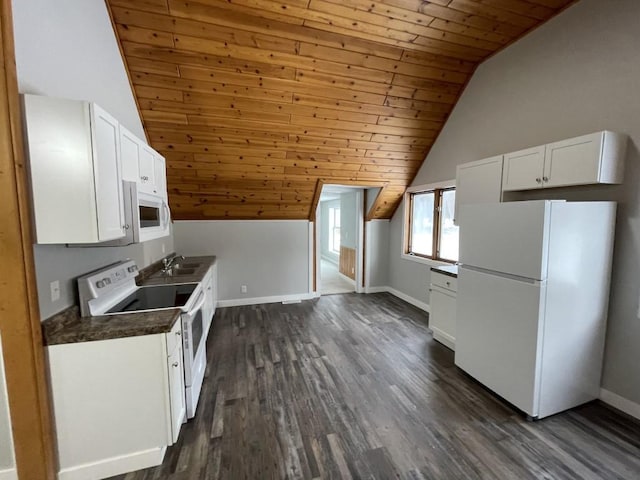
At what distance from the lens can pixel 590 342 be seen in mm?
2178

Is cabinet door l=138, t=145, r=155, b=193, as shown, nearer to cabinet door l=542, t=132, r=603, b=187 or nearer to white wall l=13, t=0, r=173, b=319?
white wall l=13, t=0, r=173, b=319

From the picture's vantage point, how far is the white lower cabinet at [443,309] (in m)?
3.08

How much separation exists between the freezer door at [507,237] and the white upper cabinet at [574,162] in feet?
1.70

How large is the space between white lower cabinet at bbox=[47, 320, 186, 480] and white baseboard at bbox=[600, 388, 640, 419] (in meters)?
3.31

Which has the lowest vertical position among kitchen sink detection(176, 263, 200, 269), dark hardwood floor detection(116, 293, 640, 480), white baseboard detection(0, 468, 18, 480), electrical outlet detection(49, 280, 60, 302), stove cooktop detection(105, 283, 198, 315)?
dark hardwood floor detection(116, 293, 640, 480)

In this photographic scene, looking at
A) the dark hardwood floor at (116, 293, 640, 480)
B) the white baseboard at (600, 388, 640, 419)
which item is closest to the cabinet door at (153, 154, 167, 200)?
the dark hardwood floor at (116, 293, 640, 480)

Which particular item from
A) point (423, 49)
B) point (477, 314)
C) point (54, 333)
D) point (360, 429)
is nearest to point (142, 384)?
point (54, 333)

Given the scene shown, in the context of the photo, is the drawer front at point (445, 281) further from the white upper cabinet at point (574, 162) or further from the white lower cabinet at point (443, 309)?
the white upper cabinet at point (574, 162)

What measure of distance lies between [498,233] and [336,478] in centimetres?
209

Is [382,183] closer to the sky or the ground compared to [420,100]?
closer to the ground

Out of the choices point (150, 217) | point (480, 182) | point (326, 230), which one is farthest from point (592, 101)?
point (326, 230)

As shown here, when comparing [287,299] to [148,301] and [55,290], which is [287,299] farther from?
[55,290]

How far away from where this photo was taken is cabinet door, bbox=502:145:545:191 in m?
2.37

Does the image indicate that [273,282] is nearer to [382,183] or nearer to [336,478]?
[382,183]
